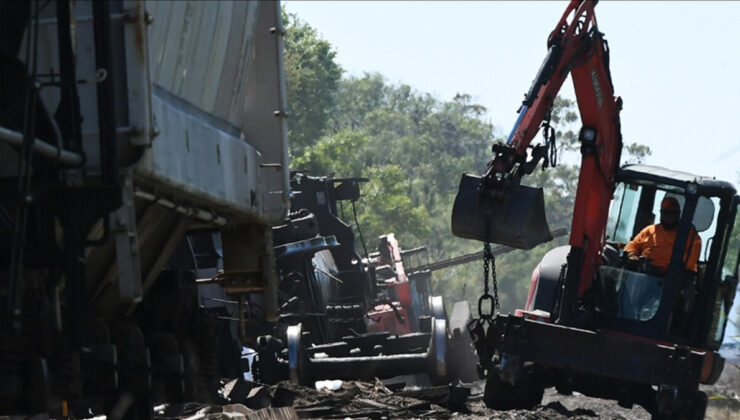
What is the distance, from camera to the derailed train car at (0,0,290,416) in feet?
23.9

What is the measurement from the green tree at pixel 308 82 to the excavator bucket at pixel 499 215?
173 ft

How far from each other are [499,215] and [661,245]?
175 cm

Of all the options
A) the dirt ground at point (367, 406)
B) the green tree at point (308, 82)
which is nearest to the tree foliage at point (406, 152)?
the green tree at point (308, 82)

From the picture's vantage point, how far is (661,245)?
1445 cm

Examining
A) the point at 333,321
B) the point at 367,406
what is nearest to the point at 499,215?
the point at 367,406

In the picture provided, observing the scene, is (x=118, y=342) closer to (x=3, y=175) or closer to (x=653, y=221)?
(x=3, y=175)

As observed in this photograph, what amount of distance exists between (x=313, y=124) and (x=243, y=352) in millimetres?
54335

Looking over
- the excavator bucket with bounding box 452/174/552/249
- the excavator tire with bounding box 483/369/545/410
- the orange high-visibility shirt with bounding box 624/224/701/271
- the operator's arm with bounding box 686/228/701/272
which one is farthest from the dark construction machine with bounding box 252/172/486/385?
the operator's arm with bounding box 686/228/701/272

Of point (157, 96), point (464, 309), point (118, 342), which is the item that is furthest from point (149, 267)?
point (464, 309)

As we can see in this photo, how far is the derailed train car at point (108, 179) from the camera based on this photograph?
7.29m

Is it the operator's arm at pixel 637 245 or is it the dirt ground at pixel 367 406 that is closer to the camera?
the dirt ground at pixel 367 406

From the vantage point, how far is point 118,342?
968 cm

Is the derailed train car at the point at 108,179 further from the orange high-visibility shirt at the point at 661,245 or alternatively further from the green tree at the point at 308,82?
the green tree at the point at 308,82

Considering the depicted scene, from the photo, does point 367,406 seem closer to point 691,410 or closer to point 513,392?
point 513,392
